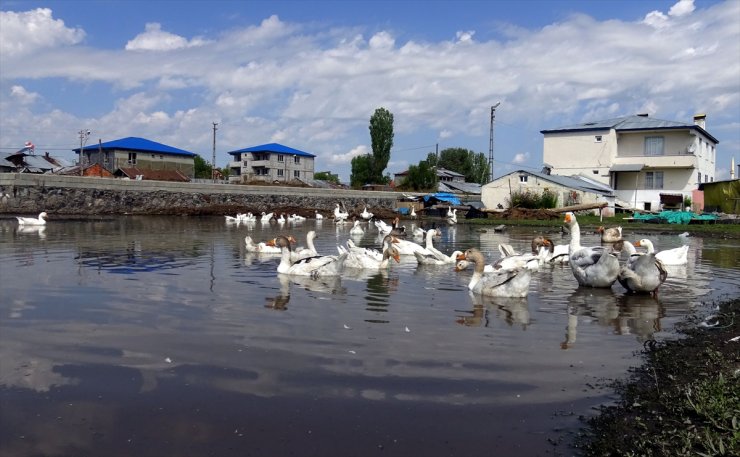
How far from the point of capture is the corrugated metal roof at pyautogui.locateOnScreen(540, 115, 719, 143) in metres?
55.6

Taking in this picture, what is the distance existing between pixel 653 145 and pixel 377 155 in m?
45.8

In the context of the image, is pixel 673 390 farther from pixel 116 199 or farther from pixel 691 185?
pixel 691 185

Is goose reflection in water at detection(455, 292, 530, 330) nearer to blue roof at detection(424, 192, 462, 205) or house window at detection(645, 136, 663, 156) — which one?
blue roof at detection(424, 192, 462, 205)

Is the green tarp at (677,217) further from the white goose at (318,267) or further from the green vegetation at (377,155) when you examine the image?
the green vegetation at (377,155)

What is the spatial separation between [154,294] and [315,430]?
24.7ft

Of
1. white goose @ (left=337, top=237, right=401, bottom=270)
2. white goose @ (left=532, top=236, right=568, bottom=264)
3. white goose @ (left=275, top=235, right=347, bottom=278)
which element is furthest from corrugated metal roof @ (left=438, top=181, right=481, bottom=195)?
white goose @ (left=275, top=235, right=347, bottom=278)

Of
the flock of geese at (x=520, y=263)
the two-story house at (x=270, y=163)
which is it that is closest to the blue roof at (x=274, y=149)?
the two-story house at (x=270, y=163)

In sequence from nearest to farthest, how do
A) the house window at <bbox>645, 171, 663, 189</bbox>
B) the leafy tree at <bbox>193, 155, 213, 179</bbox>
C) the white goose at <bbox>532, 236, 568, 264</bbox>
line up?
the white goose at <bbox>532, 236, 568, 264</bbox> < the house window at <bbox>645, 171, 663, 189</bbox> < the leafy tree at <bbox>193, 155, 213, 179</bbox>

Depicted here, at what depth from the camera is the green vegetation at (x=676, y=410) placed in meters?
5.06

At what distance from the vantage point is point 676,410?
19.2 ft

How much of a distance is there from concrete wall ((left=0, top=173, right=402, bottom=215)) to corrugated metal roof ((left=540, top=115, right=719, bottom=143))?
19401 millimetres

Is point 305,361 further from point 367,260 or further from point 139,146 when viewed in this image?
point 139,146

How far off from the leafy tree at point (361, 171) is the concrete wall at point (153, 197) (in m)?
29.3

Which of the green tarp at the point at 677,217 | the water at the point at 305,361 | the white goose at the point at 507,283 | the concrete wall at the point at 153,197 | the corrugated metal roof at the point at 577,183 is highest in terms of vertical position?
the corrugated metal roof at the point at 577,183
